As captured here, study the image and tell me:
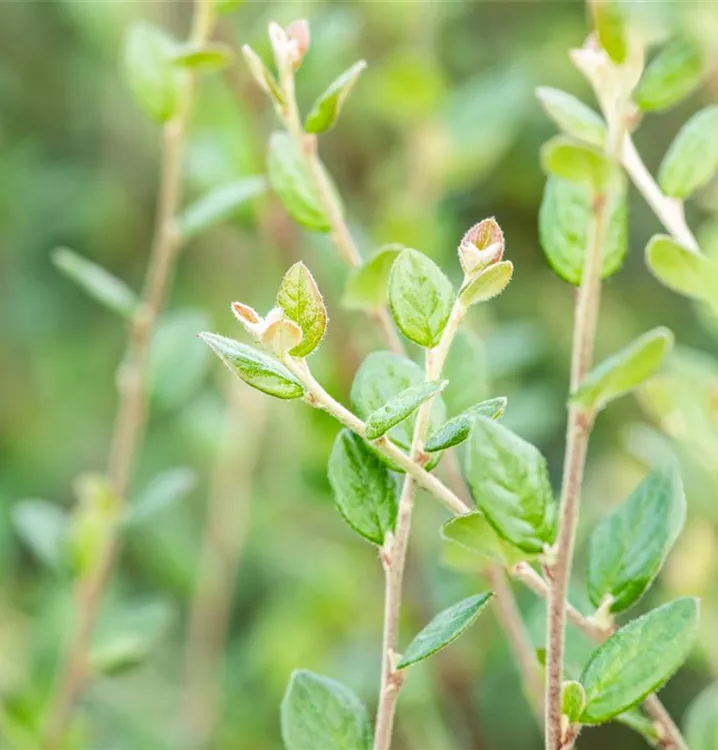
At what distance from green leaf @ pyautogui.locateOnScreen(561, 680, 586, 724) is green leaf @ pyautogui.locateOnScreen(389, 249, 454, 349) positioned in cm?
10

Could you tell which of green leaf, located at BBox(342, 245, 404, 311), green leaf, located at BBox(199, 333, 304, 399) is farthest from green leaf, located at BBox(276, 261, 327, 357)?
green leaf, located at BBox(342, 245, 404, 311)

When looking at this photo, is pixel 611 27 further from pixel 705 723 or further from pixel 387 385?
pixel 705 723

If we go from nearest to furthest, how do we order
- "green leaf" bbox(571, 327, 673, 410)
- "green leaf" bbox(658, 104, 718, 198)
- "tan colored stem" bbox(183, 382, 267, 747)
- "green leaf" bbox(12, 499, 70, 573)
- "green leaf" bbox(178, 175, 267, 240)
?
"green leaf" bbox(571, 327, 673, 410), "green leaf" bbox(658, 104, 718, 198), "green leaf" bbox(178, 175, 267, 240), "green leaf" bbox(12, 499, 70, 573), "tan colored stem" bbox(183, 382, 267, 747)

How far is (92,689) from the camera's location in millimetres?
1010

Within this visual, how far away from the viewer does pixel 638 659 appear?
0.30m

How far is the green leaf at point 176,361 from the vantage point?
63cm

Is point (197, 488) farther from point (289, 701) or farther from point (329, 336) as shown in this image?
point (289, 701)

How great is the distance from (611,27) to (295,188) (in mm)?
171

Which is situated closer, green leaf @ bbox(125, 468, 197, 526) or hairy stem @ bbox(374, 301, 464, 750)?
hairy stem @ bbox(374, 301, 464, 750)

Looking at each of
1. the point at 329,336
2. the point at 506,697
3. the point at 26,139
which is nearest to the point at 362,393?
the point at 329,336

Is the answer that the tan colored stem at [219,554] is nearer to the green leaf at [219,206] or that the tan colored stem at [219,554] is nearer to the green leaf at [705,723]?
the green leaf at [219,206]

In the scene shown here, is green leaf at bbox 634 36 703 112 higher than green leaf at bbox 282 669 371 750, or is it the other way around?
green leaf at bbox 634 36 703 112

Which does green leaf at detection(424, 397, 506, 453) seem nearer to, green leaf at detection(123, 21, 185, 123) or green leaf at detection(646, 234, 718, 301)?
green leaf at detection(646, 234, 718, 301)

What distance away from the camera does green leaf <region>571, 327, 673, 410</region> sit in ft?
0.89
